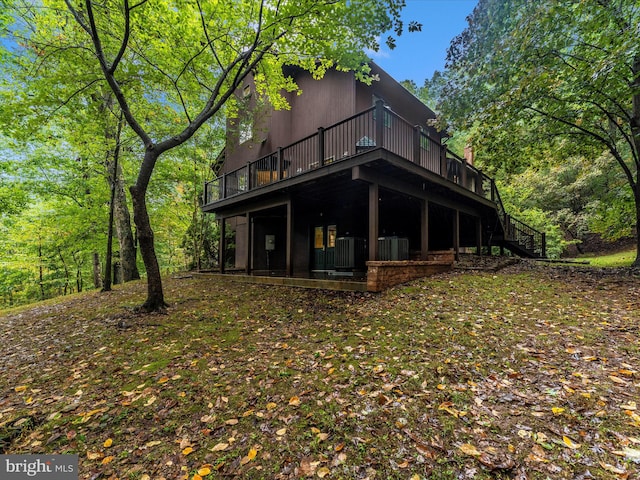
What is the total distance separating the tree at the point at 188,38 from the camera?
20.8ft

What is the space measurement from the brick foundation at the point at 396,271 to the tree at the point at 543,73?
15.6ft

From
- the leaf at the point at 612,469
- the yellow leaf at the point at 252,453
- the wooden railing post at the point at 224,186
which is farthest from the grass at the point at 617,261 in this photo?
the wooden railing post at the point at 224,186

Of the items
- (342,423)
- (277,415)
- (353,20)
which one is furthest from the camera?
(353,20)

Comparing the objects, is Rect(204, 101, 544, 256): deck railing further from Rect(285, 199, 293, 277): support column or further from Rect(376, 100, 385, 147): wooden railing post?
Rect(285, 199, 293, 277): support column

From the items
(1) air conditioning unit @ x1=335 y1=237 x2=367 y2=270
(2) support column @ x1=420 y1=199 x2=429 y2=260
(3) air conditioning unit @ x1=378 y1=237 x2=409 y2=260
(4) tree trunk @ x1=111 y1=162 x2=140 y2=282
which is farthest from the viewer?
(4) tree trunk @ x1=111 y1=162 x2=140 y2=282

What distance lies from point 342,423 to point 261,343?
2300 mm

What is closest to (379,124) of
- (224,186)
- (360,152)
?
(360,152)

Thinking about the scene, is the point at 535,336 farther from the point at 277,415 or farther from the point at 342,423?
the point at 277,415

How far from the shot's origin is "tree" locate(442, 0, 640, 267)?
6.41 m

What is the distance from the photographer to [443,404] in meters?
2.68

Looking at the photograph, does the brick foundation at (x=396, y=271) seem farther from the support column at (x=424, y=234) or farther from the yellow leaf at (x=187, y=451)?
the yellow leaf at (x=187, y=451)

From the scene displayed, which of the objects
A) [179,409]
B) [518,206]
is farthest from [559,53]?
[518,206]

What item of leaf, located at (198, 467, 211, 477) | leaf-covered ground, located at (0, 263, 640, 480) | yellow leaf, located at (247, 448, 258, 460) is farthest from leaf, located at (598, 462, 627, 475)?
leaf, located at (198, 467, 211, 477)

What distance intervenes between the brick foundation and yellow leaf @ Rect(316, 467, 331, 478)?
4710mm
